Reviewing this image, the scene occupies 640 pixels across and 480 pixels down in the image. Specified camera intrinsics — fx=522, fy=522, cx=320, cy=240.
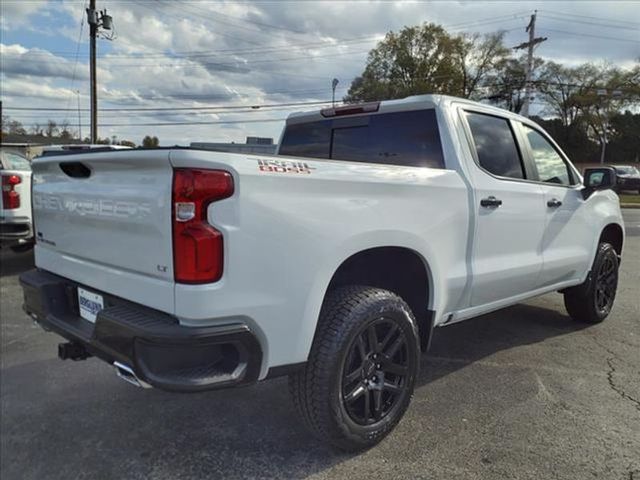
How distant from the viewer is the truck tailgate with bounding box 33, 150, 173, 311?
85.8 inches

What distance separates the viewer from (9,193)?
22.3ft

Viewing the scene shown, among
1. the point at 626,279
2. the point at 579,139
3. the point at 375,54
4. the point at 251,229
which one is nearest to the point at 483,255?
the point at 251,229

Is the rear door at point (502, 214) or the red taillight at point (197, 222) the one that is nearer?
the red taillight at point (197, 222)

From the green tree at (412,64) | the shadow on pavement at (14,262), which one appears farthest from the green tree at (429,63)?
the shadow on pavement at (14,262)

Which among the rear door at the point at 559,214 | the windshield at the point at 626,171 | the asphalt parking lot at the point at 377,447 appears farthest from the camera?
the windshield at the point at 626,171

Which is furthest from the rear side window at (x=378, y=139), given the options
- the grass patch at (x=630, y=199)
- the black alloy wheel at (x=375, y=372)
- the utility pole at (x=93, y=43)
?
the grass patch at (x=630, y=199)

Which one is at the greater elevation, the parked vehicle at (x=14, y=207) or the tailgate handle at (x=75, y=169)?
the tailgate handle at (x=75, y=169)

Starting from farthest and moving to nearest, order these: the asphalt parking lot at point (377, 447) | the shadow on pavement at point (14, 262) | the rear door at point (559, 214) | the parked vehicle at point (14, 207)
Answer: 1. the shadow on pavement at point (14, 262)
2. the parked vehicle at point (14, 207)
3. the rear door at point (559, 214)
4. the asphalt parking lot at point (377, 447)

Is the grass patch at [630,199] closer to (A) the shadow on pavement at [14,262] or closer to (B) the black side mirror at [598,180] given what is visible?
(B) the black side mirror at [598,180]

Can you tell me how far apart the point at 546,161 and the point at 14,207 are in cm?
638

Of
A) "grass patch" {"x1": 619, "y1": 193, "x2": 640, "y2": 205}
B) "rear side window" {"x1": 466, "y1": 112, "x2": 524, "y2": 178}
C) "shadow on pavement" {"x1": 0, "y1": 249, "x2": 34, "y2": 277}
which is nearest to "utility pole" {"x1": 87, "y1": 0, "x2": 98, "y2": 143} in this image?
"shadow on pavement" {"x1": 0, "y1": 249, "x2": 34, "y2": 277}

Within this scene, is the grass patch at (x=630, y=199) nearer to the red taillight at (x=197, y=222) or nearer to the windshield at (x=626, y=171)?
the windshield at (x=626, y=171)

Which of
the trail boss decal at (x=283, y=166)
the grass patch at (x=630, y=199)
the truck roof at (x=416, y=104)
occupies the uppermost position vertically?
the truck roof at (x=416, y=104)

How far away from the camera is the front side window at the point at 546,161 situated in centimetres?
419
